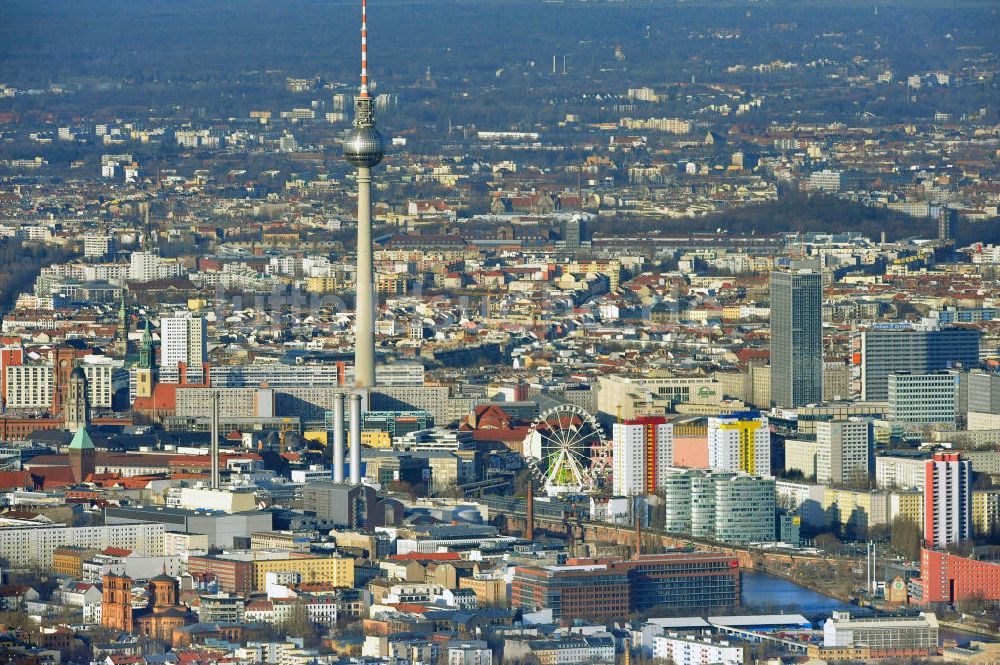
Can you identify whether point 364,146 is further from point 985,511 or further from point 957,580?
point 957,580

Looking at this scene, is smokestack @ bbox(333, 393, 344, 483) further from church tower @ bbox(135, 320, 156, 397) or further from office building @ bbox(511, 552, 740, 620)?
church tower @ bbox(135, 320, 156, 397)

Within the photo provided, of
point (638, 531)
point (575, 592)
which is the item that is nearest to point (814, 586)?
point (638, 531)

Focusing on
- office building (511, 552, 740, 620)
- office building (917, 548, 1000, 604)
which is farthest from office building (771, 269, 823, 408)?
office building (511, 552, 740, 620)

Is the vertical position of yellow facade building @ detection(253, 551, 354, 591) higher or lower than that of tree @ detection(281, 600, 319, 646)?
higher

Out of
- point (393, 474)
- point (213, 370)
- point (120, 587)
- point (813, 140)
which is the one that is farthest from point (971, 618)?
point (813, 140)

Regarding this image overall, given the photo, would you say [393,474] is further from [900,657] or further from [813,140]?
[813,140]

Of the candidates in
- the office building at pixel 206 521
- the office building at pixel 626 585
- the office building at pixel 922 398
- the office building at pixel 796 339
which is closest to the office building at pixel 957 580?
the office building at pixel 626 585
